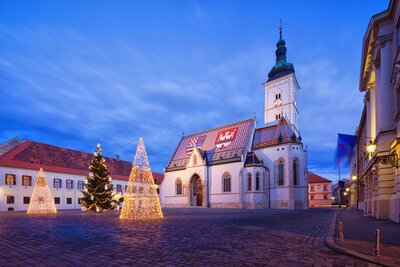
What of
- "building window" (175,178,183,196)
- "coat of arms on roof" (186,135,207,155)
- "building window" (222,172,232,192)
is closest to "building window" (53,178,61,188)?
"building window" (175,178,183,196)

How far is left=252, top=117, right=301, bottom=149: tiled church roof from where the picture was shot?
149 feet

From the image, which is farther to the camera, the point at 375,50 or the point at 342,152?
the point at 342,152

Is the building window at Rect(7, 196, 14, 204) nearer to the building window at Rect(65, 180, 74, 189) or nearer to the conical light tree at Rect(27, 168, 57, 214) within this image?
the building window at Rect(65, 180, 74, 189)

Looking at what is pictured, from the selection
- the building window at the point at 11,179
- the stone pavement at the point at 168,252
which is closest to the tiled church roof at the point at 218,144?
the building window at the point at 11,179

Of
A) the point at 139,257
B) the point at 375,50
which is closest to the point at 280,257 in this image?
the point at 139,257

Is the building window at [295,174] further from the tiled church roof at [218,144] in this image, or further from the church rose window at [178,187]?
the church rose window at [178,187]

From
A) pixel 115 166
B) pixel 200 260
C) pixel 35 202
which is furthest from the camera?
pixel 115 166

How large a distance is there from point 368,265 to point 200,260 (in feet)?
12.4

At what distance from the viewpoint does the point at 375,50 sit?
18.9m

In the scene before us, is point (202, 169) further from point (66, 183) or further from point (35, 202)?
point (35, 202)

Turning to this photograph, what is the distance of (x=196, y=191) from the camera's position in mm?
53688

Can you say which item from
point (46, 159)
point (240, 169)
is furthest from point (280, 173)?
point (46, 159)

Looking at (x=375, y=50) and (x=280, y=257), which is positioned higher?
(x=375, y=50)

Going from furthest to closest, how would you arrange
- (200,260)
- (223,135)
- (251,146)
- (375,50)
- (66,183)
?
1. (223,135)
2. (251,146)
3. (66,183)
4. (375,50)
5. (200,260)
